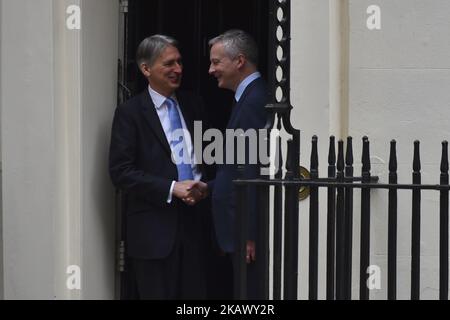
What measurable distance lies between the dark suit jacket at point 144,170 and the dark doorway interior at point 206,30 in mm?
659

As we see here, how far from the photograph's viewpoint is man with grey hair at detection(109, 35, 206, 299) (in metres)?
7.25

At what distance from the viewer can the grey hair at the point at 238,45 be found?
283 inches

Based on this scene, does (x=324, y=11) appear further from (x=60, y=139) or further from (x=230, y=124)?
(x=60, y=139)

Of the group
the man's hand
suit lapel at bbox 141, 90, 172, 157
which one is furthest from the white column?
suit lapel at bbox 141, 90, 172, 157

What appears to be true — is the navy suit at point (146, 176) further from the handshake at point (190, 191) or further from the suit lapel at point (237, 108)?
the suit lapel at point (237, 108)

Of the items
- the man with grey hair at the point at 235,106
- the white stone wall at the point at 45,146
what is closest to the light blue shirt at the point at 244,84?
the man with grey hair at the point at 235,106

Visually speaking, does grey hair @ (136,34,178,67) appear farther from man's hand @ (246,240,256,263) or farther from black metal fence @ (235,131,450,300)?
black metal fence @ (235,131,450,300)

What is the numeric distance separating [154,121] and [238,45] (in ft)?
2.23

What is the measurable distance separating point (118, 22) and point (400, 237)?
2201 millimetres

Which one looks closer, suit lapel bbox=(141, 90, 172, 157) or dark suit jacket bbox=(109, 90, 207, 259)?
dark suit jacket bbox=(109, 90, 207, 259)

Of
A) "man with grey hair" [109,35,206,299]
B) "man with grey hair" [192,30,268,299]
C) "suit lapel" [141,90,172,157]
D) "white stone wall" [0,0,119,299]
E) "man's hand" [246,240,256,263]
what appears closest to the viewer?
"man's hand" [246,240,256,263]

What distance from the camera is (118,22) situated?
7.70 meters

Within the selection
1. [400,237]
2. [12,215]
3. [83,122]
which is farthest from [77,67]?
[400,237]

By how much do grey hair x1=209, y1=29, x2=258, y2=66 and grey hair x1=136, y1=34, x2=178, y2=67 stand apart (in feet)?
1.03
